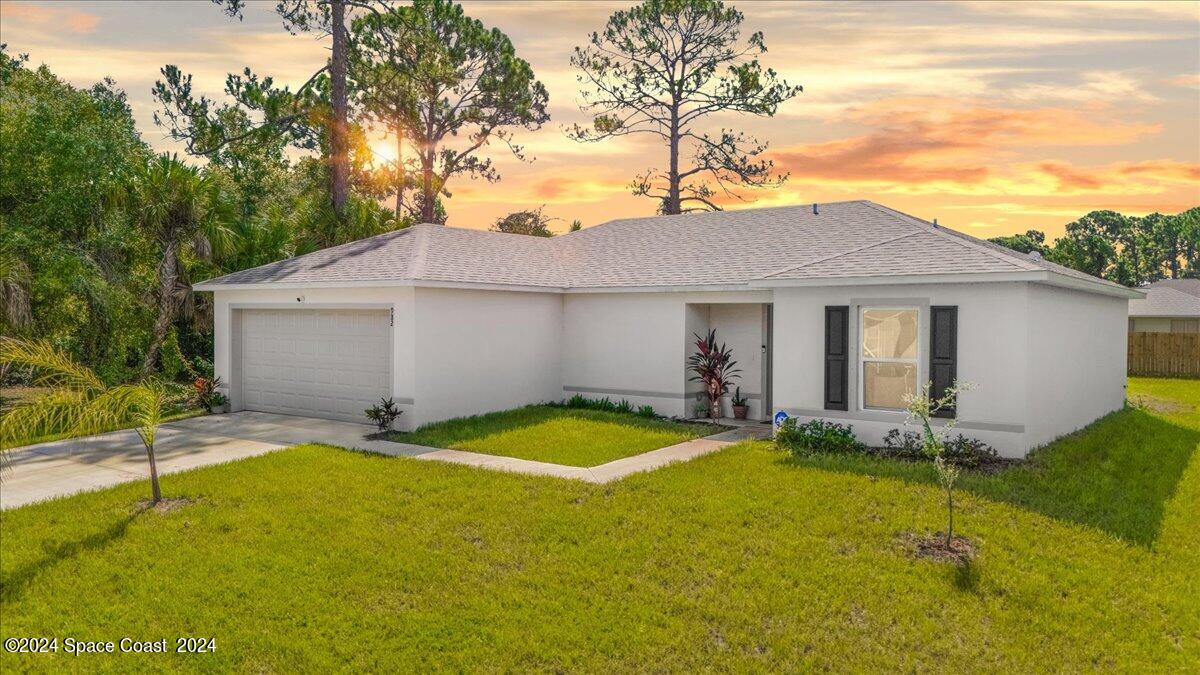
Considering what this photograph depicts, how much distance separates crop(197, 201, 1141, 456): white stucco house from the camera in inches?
432

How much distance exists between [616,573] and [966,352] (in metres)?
6.97

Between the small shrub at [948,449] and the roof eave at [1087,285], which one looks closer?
the small shrub at [948,449]

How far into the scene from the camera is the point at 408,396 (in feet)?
44.4

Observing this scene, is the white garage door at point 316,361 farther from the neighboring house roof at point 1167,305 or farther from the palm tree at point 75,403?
the neighboring house roof at point 1167,305

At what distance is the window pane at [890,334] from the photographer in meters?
11.6

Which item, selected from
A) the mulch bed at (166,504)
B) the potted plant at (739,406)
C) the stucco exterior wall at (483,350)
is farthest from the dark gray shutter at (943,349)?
the mulch bed at (166,504)

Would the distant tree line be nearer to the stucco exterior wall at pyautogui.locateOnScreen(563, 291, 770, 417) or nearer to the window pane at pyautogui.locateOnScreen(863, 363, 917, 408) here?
the stucco exterior wall at pyautogui.locateOnScreen(563, 291, 770, 417)

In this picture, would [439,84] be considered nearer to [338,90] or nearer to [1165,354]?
[338,90]

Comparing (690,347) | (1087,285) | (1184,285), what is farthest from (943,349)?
(1184,285)

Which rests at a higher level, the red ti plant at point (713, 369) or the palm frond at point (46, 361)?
the palm frond at point (46, 361)

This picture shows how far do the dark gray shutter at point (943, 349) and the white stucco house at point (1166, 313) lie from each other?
28049mm

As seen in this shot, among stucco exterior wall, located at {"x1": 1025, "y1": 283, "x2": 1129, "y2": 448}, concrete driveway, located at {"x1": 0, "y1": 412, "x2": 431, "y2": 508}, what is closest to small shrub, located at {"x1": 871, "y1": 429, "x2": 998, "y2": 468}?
stucco exterior wall, located at {"x1": 1025, "y1": 283, "x2": 1129, "y2": 448}

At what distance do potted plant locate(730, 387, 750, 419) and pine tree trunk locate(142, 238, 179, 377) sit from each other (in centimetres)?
1345

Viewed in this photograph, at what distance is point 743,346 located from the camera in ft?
50.7
